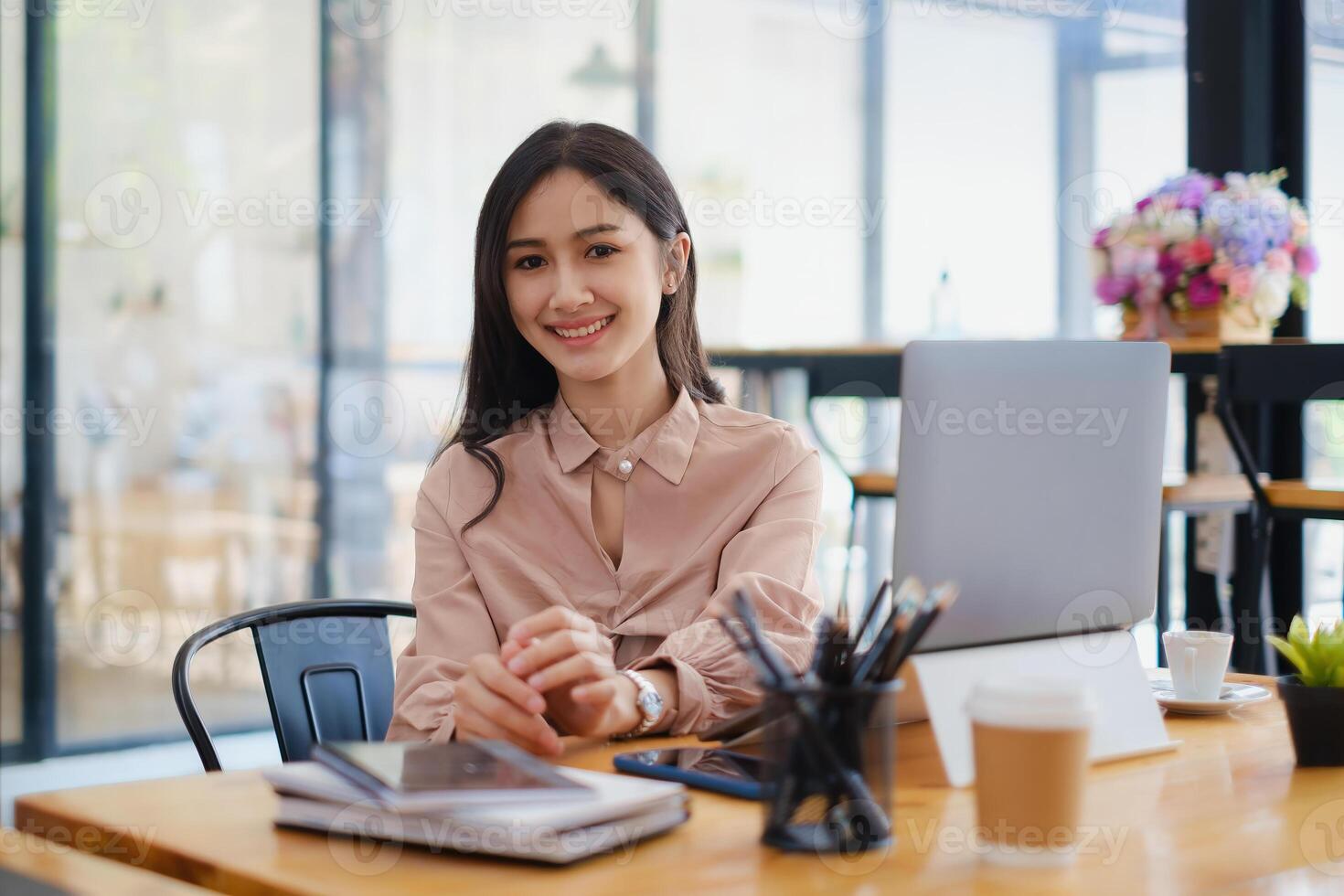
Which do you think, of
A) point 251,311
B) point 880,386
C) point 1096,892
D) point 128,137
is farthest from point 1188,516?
point 1096,892

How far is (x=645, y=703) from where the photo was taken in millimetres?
1318

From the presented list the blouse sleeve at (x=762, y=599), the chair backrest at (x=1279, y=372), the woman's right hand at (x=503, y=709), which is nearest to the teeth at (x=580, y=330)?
the blouse sleeve at (x=762, y=599)

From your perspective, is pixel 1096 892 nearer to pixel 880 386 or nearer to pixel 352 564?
pixel 880 386

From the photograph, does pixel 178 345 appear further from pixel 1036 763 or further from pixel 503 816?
pixel 1036 763

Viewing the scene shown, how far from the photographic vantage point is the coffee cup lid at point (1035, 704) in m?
0.93

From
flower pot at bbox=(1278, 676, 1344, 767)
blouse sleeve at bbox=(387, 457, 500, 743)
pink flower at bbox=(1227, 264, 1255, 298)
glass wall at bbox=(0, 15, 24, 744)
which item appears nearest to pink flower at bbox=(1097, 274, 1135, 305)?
pink flower at bbox=(1227, 264, 1255, 298)

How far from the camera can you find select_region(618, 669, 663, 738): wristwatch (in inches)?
51.8

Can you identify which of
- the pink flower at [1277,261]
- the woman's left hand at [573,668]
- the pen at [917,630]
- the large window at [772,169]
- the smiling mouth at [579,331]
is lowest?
the woman's left hand at [573,668]

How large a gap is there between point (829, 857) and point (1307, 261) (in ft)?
9.75

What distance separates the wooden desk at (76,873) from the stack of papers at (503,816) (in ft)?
0.46

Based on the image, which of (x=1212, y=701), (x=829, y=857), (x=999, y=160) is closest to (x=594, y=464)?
(x=1212, y=701)

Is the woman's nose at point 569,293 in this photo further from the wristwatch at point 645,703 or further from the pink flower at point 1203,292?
the pink flower at point 1203,292

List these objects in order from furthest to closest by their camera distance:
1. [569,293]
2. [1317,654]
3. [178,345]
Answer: [178,345]
[569,293]
[1317,654]

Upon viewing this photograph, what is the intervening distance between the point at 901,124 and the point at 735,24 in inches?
30.4
